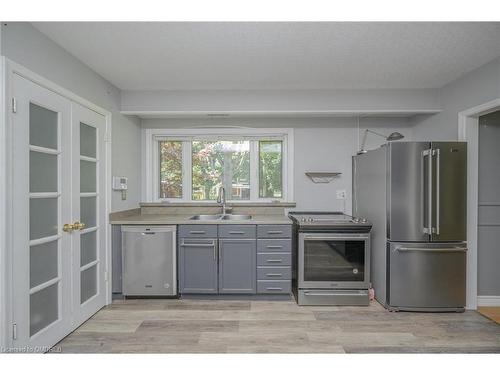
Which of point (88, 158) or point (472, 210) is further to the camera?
point (472, 210)

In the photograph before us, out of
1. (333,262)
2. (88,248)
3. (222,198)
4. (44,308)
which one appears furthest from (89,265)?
(333,262)

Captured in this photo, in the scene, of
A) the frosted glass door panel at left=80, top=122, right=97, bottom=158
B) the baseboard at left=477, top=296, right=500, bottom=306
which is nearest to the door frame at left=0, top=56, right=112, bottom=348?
the frosted glass door panel at left=80, top=122, right=97, bottom=158

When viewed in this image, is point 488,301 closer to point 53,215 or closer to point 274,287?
point 274,287

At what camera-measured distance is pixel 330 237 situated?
2.92 m

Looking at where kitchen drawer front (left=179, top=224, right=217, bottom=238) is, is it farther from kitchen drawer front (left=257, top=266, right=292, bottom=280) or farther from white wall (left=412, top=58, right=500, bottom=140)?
white wall (left=412, top=58, right=500, bottom=140)

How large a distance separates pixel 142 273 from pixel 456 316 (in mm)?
3059

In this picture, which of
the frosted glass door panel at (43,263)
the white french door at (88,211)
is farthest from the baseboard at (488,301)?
the frosted glass door panel at (43,263)

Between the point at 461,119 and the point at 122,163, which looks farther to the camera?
the point at 122,163

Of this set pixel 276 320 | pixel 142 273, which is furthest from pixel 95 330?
pixel 276 320

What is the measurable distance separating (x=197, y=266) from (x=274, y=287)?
83 centimetres

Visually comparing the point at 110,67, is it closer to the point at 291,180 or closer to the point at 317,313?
the point at 291,180

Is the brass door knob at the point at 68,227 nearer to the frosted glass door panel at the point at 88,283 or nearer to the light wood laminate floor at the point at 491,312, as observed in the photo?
the frosted glass door panel at the point at 88,283

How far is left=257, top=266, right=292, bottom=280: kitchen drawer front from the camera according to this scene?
3.01m

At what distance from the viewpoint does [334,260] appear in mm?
2938
